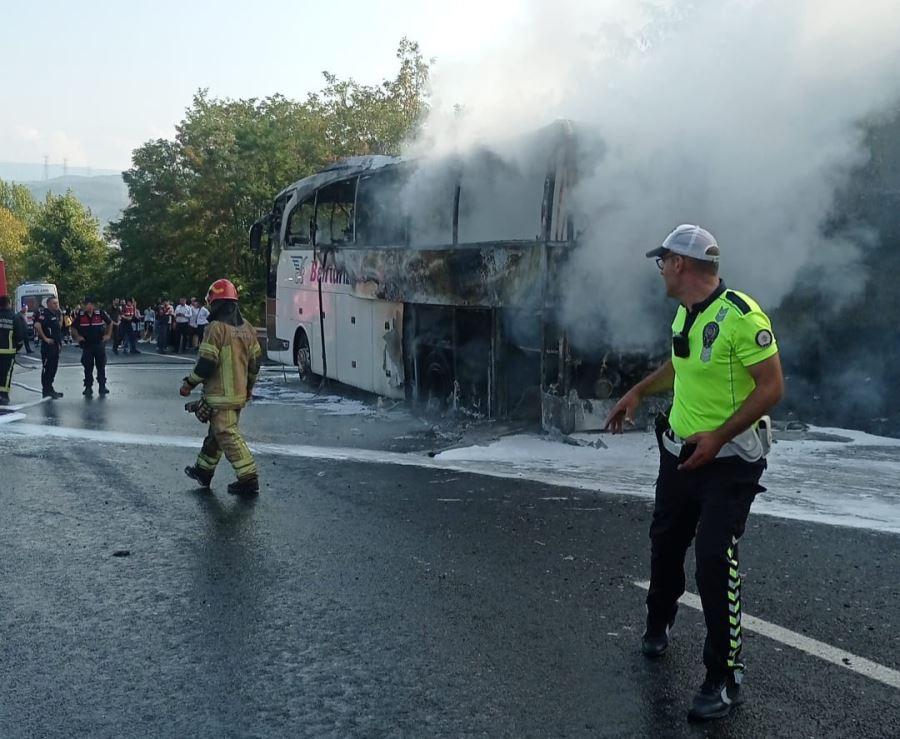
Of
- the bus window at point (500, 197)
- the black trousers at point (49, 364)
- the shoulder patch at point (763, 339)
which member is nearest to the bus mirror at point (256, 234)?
the black trousers at point (49, 364)

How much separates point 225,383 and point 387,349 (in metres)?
5.51

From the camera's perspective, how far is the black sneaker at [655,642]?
4.28 m

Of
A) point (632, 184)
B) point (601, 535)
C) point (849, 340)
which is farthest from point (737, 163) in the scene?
point (601, 535)

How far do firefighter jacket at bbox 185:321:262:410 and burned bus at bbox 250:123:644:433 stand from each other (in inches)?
120

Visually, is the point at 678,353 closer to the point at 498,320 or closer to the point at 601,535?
the point at 601,535

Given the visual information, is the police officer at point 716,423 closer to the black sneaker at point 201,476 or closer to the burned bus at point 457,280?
the black sneaker at point 201,476

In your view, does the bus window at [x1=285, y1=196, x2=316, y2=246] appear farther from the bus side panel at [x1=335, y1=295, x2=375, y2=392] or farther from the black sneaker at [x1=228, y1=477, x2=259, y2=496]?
the black sneaker at [x1=228, y1=477, x2=259, y2=496]

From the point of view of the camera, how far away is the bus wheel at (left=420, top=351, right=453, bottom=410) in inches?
470

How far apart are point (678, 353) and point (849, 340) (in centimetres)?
709

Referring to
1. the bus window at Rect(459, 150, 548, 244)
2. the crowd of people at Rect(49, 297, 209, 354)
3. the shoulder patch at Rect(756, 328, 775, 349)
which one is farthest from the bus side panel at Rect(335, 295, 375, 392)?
the crowd of people at Rect(49, 297, 209, 354)

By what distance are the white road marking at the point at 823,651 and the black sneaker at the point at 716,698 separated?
25.7 inches

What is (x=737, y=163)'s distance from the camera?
9.50 meters

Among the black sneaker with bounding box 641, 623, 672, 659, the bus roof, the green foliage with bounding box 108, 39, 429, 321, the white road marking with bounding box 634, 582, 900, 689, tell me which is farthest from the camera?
the green foliage with bounding box 108, 39, 429, 321

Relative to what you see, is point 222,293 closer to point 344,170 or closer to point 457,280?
point 457,280
